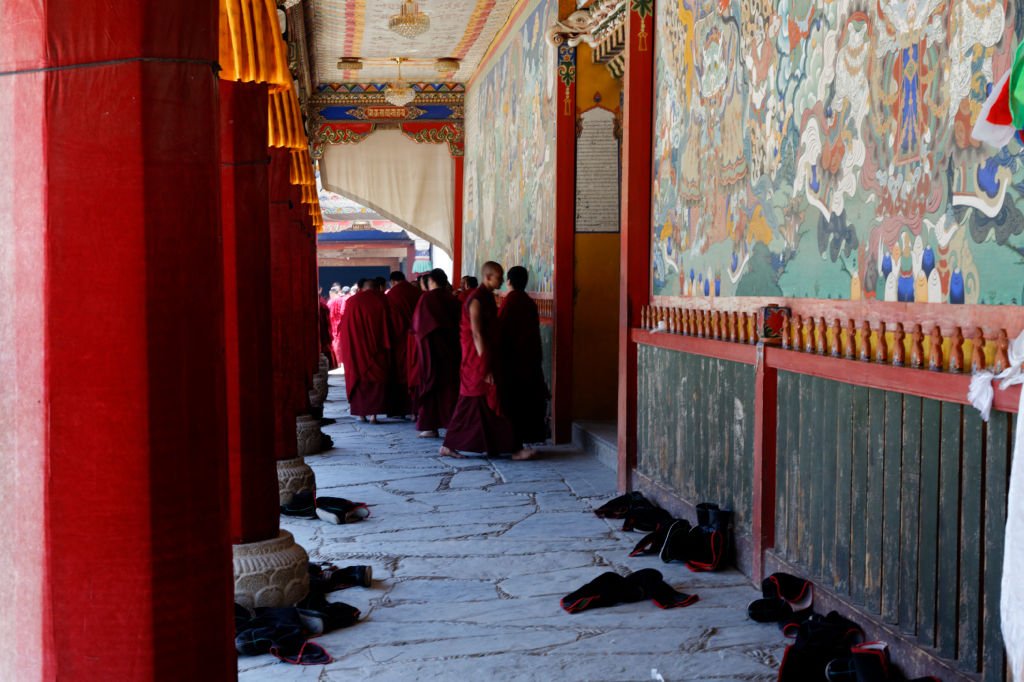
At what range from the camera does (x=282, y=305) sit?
629cm

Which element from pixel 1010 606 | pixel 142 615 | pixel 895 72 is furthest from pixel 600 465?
pixel 142 615

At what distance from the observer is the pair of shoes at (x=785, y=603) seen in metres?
3.53

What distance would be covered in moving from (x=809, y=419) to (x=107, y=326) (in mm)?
2755

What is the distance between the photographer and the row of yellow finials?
2596 mm

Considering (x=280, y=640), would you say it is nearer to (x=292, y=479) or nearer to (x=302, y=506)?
(x=302, y=506)

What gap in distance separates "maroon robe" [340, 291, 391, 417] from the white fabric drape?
6.04 m

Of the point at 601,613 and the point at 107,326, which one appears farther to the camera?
the point at 601,613

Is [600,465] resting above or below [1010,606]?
below

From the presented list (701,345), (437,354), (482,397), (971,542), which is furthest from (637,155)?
(971,542)

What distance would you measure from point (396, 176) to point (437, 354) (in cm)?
779

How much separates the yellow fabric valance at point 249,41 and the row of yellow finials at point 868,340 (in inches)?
85.0

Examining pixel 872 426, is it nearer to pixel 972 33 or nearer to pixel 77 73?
pixel 972 33

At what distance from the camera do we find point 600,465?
22.7 ft

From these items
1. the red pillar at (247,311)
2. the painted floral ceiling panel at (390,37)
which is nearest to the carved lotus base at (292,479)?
the red pillar at (247,311)
